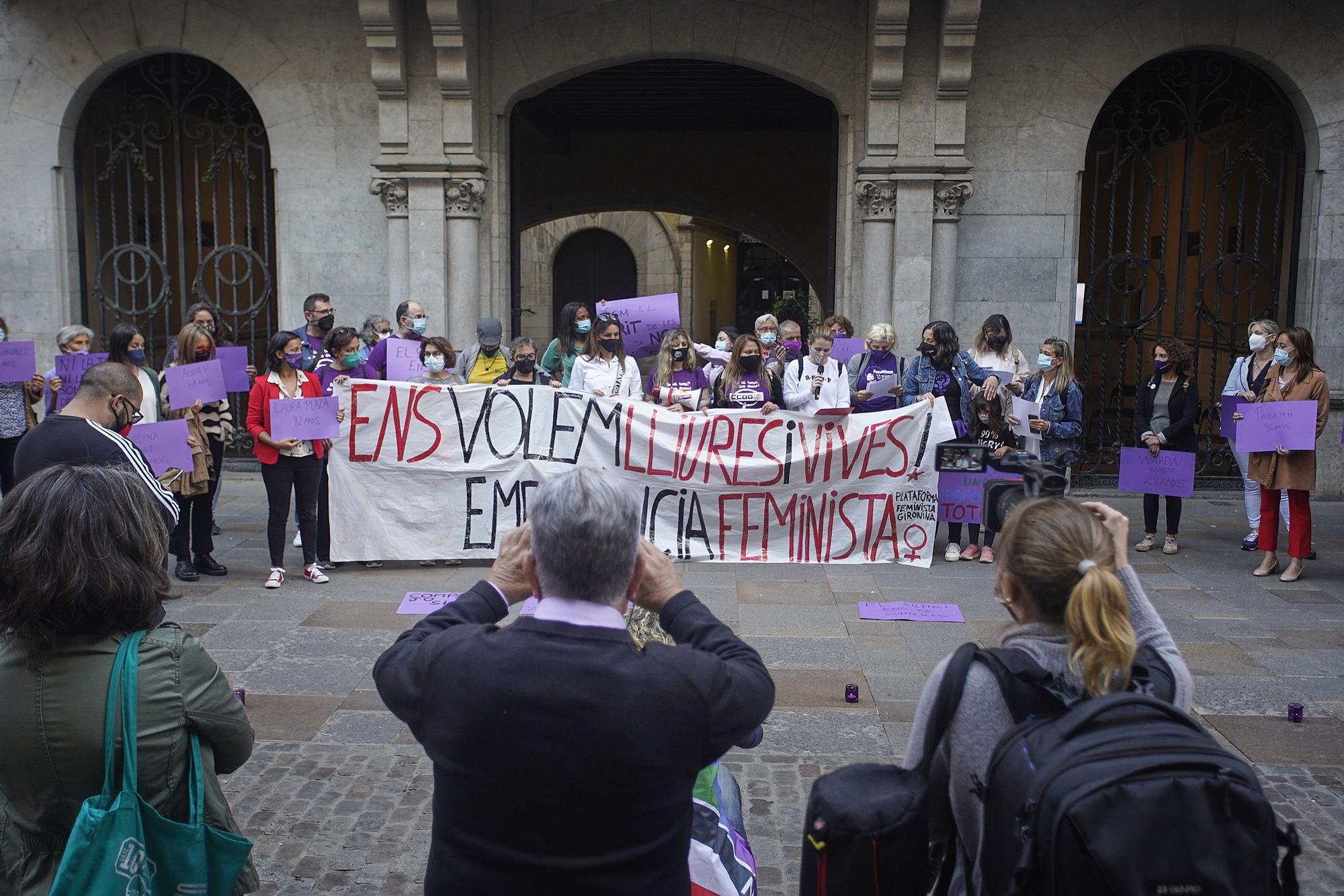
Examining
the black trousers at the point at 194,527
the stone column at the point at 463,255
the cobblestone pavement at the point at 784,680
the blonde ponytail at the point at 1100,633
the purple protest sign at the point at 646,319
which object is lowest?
the cobblestone pavement at the point at 784,680

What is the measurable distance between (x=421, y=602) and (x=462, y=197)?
5410 mm

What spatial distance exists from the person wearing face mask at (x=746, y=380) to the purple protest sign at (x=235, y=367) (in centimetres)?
346

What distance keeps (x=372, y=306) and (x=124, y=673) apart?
9.61 m

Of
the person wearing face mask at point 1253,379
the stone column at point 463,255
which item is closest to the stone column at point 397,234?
the stone column at point 463,255

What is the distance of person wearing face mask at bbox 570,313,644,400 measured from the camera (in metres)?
8.92

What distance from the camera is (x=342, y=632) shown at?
668cm

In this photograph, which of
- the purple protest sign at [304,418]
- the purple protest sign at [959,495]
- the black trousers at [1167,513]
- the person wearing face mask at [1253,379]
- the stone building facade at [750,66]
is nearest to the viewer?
the purple protest sign at [304,418]

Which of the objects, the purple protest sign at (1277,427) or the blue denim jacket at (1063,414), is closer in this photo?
the purple protest sign at (1277,427)

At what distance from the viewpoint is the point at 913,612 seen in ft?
23.4

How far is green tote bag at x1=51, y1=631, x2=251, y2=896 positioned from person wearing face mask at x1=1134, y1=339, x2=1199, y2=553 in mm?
7862

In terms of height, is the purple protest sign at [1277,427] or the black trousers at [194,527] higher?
the purple protest sign at [1277,427]

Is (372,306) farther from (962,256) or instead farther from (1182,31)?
(1182,31)

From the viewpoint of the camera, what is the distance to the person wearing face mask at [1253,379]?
8.65m

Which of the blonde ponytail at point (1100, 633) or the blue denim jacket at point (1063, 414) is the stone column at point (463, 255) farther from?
the blonde ponytail at point (1100, 633)
